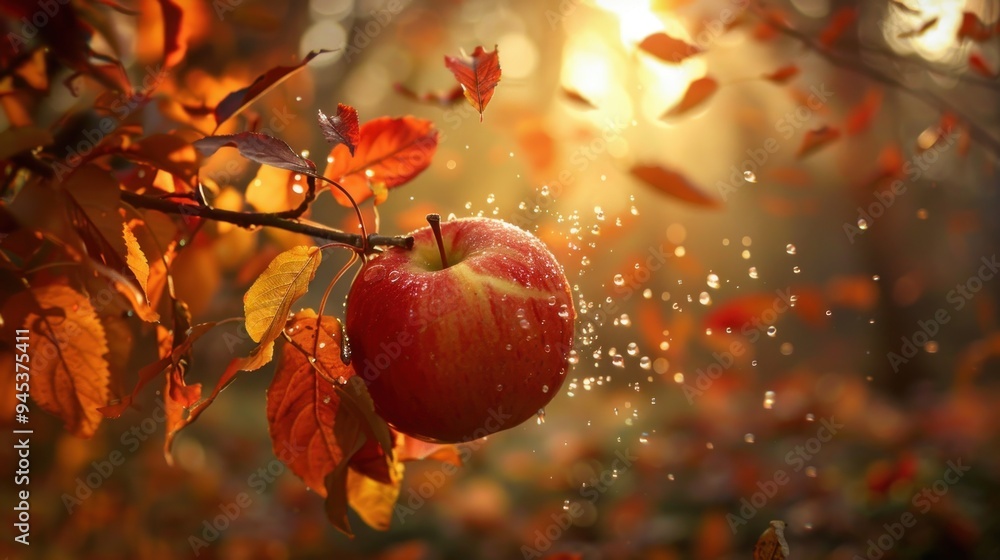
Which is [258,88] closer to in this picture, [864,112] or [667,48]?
[667,48]

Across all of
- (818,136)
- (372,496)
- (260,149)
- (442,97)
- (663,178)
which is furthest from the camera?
(663,178)

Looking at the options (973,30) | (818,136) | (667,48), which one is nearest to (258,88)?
(667,48)

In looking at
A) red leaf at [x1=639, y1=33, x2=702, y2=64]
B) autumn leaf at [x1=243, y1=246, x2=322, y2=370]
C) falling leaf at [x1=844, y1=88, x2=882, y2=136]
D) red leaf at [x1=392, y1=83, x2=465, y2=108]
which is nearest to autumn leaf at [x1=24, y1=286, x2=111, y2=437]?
autumn leaf at [x1=243, y1=246, x2=322, y2=370]

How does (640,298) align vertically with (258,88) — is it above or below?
below

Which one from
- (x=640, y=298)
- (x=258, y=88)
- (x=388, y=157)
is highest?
(x=258, y=88)

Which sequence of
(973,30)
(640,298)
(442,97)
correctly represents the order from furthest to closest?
(640,298) < (973,30) < (442,97)

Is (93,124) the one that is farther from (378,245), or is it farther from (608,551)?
(608,551)

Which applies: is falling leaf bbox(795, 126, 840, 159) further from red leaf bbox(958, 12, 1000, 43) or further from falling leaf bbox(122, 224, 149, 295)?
falling leaf bbox(122, 224, 149, 295)

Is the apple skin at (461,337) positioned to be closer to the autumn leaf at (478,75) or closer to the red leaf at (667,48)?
the autumn leaf at (478,75)
